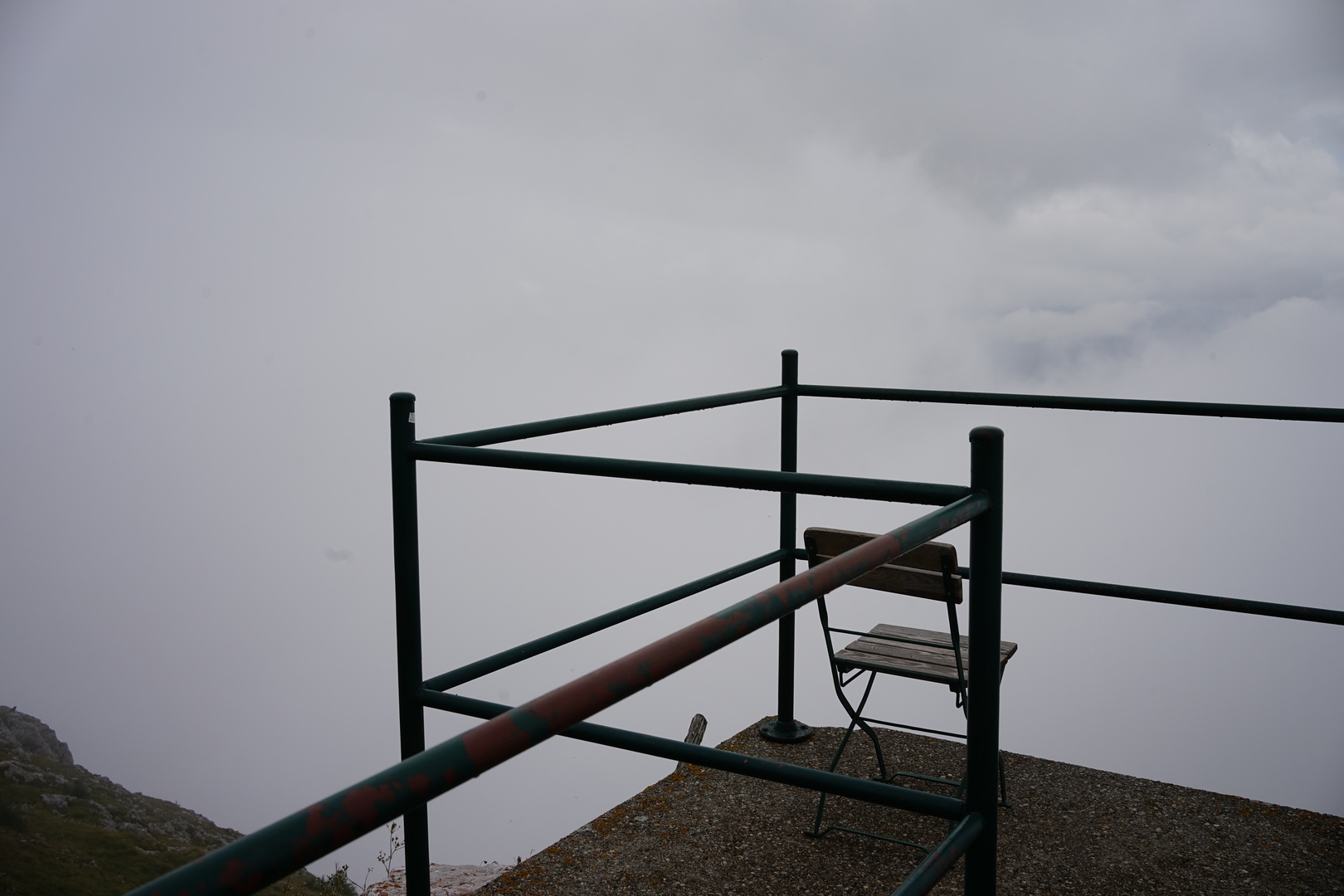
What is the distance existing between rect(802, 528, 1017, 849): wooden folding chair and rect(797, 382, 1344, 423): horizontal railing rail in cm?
61

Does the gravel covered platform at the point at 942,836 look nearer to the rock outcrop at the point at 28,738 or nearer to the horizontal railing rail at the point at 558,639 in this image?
the horizontal railing rail at the point at 558,639

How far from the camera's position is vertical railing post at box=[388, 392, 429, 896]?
1812mm

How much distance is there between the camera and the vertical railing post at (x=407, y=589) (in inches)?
71.4

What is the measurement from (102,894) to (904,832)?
1221 cm

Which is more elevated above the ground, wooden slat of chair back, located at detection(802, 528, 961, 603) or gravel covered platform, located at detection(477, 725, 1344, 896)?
wooden slat of chair back, located at detection(802, 528, 961, 603)

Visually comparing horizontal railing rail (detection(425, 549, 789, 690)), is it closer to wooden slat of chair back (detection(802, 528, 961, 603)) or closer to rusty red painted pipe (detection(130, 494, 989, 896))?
wooden slat of chair back (detection(802, 528, 961, 603))

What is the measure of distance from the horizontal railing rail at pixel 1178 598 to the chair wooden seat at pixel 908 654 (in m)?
0.20

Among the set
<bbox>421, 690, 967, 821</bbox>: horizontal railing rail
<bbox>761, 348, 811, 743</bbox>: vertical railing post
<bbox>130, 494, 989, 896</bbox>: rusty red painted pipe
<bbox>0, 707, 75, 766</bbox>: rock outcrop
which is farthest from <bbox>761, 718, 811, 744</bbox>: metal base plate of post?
<bbox>0, 707, 75, 766</bbox>: rock outcrop

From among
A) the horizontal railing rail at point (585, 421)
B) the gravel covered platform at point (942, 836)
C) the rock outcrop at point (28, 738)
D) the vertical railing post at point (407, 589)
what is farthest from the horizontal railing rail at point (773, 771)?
the rock outcrop at point (28, 738)

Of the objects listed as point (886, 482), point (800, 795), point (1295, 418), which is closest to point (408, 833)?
point (886, 482)

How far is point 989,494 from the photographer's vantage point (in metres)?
1.27

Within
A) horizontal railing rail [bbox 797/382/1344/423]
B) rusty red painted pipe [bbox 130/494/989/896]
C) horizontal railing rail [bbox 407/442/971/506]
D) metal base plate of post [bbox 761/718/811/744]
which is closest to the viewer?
rusty red painted pipe [bbox 130/494/989/896]

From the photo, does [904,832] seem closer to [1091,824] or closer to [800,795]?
[800,795]

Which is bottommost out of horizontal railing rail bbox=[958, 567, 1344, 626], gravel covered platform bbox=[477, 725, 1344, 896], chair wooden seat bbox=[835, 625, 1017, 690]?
gravel covered platform bbox=[477, 725, 1344, 896]
